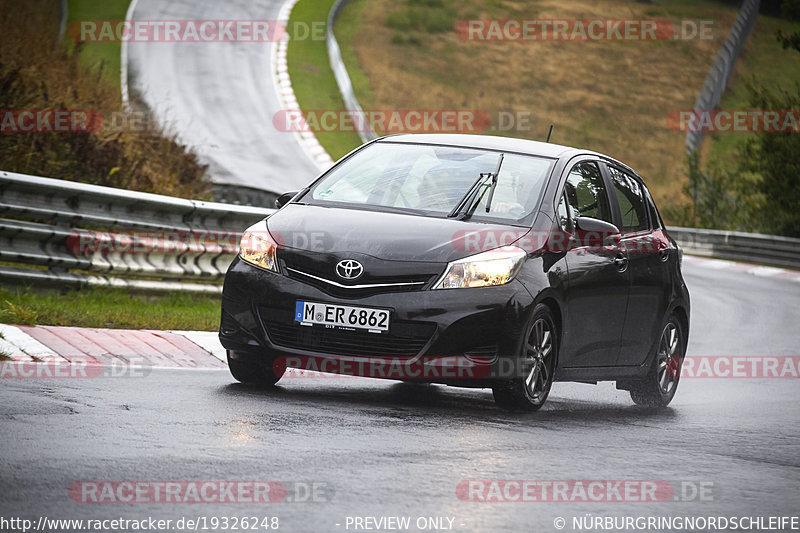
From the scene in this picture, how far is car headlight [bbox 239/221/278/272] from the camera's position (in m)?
7.98

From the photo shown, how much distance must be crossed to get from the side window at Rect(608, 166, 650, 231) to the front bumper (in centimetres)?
210

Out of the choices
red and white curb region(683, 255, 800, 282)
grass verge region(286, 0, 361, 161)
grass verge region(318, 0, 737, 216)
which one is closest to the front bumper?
red and white curb region(683, 255, 800, 282)

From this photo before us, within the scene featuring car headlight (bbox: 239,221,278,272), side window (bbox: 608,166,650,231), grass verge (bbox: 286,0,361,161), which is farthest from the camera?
grass verge (bbox: 286,0,361,161)

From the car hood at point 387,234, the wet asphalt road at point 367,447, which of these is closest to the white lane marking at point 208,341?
the wet asphalt road at point 367,447

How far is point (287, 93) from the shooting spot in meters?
46.9

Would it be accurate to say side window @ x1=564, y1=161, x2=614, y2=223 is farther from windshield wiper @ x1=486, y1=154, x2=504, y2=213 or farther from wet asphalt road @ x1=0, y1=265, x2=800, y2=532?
wet asphalt road @ x1=0, y1=265, x2=800, y2=532

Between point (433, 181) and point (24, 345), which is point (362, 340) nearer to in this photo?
A: point (433, 181)

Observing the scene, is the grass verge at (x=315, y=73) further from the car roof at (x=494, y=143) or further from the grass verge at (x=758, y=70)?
the car roof at (x=494, y=143)

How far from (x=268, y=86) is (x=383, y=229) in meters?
40.4

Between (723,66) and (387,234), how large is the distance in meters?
54.9

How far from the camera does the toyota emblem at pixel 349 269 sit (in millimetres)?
7664

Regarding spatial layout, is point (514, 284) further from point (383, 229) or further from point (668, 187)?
point (668, 187)

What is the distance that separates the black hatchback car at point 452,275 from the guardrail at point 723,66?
3926 centimetres

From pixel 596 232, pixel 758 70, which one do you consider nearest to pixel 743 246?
pixel 596 232
